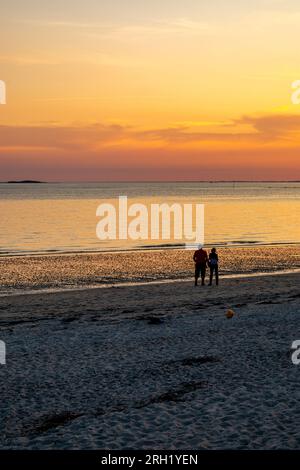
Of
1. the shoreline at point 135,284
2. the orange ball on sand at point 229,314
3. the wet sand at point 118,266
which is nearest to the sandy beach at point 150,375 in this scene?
the orange ball on sand at point 229,314

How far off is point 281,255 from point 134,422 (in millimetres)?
34401

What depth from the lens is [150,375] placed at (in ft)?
46.0

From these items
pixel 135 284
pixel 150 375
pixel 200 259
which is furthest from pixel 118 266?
pixel 150 375

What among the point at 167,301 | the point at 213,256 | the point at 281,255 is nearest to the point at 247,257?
the point at 281,255

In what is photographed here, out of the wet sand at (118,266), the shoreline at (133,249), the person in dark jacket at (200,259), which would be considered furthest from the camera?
the shoreline at (133,249)

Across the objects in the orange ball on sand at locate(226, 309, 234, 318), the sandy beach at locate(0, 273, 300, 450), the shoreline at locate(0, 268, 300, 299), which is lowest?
the sandy beach at locate(0, 273, 300, 450)

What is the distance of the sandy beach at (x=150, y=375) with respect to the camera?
34.4 feet

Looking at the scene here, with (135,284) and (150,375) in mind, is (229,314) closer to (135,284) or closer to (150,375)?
(150,375)

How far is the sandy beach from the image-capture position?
34.4 ft

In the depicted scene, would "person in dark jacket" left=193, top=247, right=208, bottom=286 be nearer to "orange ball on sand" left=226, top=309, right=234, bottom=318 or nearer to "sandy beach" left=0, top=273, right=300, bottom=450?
"sandy beach" left=0, top=273, right=300, bottom=450

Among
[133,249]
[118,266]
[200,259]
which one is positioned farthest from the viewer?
[133,249]

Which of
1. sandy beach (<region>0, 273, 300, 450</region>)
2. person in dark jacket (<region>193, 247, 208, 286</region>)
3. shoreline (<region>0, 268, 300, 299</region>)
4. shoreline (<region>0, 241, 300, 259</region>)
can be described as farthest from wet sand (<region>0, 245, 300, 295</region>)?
sandy beach (<region>0, 273, 300, 450</region>)

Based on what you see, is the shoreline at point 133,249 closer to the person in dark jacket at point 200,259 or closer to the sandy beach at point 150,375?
the person in dark jacket at point 200,259

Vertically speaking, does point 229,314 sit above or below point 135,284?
below
